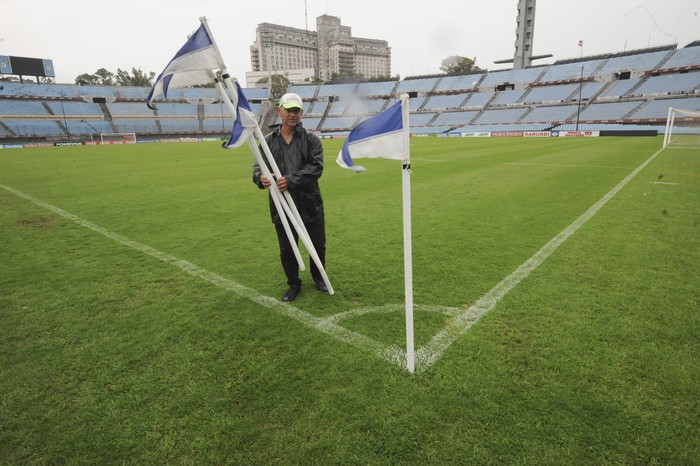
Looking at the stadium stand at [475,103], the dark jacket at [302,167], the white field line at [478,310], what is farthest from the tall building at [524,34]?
the dark jacket at [302,167]

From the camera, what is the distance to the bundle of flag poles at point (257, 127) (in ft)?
8.73

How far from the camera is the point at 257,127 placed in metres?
3.37

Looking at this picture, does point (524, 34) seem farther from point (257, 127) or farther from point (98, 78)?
point (98, 78)

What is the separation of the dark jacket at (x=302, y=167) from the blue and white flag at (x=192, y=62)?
972mm

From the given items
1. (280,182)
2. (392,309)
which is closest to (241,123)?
(280,182)

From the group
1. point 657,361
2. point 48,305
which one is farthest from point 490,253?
point 48,305

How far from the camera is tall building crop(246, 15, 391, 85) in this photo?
484 ft

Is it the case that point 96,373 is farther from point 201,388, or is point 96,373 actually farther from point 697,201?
point 697,201

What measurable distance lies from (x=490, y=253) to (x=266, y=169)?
343 centimetres

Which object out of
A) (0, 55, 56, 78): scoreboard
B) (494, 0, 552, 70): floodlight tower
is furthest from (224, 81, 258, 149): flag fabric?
(494, 0, 552, 70): floodlight tower

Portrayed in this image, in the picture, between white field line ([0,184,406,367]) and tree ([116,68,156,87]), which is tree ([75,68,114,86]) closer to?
tree ([116,68,156,87])

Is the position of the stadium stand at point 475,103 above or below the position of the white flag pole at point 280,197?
above

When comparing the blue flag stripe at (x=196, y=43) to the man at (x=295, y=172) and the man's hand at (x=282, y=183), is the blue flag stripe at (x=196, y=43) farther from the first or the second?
the man's hand at (x=282, y=183)

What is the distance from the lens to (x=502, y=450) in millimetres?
2182
